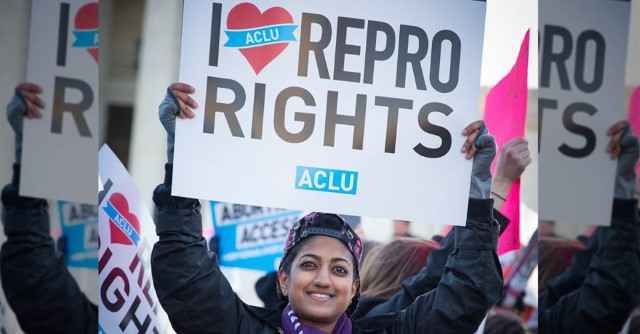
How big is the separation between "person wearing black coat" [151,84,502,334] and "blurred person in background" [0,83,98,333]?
1.56ft

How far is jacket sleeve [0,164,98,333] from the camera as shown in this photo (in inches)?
157

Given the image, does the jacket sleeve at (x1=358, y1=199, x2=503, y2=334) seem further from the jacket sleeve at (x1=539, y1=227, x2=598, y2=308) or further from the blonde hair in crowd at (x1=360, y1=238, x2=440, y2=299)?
the blonde hair in crowd at (x1=360, y1=238, x2=440, y2=299)

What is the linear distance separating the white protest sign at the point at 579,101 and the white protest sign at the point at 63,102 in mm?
1702

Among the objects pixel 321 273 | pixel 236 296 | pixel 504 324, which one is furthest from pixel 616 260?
pixel 236 296

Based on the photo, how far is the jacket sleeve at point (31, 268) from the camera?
3.98 metres

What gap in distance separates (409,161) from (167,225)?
2.97ft

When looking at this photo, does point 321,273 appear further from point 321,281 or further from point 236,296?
point 236,296

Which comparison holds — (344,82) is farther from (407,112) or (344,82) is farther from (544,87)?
(544,87)

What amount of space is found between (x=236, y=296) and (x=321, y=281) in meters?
0.32

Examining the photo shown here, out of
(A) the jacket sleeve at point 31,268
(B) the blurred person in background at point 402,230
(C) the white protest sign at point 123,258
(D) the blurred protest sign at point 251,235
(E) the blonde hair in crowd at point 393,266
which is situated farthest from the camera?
(D) the blurred protest sign at point 251,235

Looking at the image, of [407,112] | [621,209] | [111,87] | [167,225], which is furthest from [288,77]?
[111,87]

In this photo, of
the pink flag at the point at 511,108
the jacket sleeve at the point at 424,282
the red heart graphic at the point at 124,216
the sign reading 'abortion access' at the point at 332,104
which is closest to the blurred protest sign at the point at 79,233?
the red heart graphic at the point at 124,216

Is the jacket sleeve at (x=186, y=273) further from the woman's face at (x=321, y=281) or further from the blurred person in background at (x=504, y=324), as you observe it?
the blurred person in background at (x=504, y=324)

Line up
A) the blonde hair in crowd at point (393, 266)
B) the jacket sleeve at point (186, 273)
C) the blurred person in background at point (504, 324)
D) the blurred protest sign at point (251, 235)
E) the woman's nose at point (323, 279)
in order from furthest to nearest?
1. the blurred protest sign at point (251, 235)
2. the blurred person in background at point (504, 324)
3. the blonde hair in crowd at point (393, 266)
4. the woman's nose at point (323, 279)
5. the jacket sleeve at point (186, 273)
